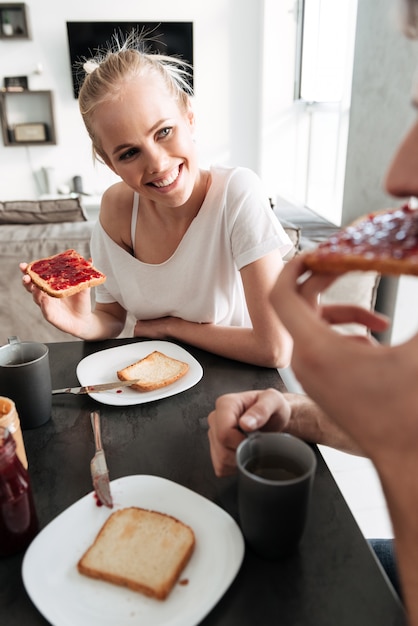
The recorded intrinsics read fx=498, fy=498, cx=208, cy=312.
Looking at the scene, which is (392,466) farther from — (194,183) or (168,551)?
(194,183)

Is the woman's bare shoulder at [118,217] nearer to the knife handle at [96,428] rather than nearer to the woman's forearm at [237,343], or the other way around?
the woman's forearm at [237,343]

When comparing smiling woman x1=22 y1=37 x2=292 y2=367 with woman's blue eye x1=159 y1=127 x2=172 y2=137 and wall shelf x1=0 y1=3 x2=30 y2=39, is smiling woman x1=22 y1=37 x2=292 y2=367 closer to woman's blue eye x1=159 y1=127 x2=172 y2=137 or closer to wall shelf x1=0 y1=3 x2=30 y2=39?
woman's blue eye x1=159 y1=127 x2=172 y2=137

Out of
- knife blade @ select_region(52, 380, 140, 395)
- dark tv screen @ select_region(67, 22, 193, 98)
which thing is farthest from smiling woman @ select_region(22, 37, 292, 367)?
dark tv screen @ select_region(67, 22, 193, 98)

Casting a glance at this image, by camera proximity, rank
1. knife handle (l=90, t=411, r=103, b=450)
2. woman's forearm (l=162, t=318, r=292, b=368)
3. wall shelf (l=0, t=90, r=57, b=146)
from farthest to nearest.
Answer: wall shelf (l=0, t=90, r=57, b=146) → woman's forearm (l=162, t=318, r=292, b=368) → knife handle (l=90, t=411, r=103, b=450)

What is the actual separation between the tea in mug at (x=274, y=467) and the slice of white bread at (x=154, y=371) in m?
0.43

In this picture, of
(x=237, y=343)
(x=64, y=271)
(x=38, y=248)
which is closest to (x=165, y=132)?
(x=64, y=271)

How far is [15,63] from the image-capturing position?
20.4ft

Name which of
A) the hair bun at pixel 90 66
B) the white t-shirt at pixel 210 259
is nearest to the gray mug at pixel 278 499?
the white t-shirt at pixel 210 259

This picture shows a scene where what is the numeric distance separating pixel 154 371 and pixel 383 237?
0.73 meters

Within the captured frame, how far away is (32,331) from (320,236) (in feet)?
5.36

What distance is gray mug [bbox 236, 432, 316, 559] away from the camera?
26.0 inches

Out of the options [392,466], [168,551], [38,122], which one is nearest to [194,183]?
[168,551]

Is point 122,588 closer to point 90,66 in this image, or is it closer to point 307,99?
point 90,66

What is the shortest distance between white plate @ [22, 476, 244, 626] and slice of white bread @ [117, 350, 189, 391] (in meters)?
0.34
